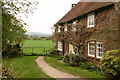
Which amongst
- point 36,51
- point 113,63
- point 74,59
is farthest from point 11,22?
point 36,51

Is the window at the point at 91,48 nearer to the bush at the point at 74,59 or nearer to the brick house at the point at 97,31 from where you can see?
the brick house at the point at 97,31

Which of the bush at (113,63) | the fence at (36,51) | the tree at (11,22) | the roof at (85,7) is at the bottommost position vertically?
the fence at (36,51)

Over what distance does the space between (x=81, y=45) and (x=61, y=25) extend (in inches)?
294

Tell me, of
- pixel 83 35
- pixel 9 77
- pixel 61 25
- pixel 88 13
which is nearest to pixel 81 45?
pixel 83 35

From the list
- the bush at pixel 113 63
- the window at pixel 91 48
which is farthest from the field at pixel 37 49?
the bush at pixel 113 63

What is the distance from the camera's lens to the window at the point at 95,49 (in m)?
10.8

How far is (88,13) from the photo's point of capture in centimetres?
1223

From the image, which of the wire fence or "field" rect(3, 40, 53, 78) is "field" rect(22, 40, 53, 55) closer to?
the wire fence

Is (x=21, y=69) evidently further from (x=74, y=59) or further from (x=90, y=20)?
(x=90, y=20)

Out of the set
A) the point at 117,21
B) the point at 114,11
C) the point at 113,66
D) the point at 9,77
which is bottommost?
the point at 113,66

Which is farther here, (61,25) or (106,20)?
(61,25)

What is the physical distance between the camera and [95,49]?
11.1 meters

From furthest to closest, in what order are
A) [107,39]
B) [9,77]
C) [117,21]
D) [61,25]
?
[61,25] < [107,39] < [117,21] < [9,77]

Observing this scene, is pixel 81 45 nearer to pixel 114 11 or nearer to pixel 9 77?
pixel 114 11
